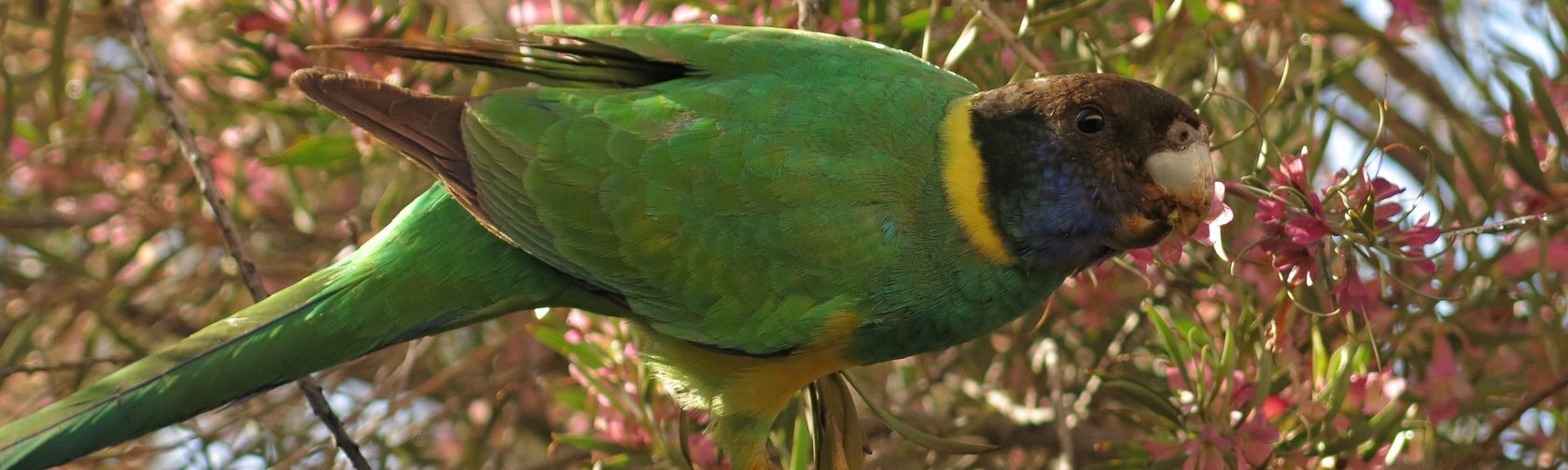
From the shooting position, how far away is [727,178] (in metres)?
1.86

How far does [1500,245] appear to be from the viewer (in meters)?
2.21

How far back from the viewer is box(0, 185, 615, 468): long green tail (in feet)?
6.07

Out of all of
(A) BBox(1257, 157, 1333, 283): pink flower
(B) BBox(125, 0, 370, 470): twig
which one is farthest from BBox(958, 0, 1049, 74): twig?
(B) BBox(125, 0, 370, 470): twig

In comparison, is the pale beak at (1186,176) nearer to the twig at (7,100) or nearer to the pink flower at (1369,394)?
the pink flower at (1369,394)

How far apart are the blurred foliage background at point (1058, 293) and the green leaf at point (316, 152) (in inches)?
0.4

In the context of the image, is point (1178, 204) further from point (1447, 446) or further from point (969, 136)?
point (1447, 446)

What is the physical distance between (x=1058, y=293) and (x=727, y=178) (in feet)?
2.73

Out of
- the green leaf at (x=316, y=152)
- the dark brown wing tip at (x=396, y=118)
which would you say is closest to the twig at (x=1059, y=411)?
the dark brown wing tip at (x=396, y=118)

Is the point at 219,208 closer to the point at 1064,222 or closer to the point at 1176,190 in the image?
the point at 1064,222

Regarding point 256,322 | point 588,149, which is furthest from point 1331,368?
point 256,322

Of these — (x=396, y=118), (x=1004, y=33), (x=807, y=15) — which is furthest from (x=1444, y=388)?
(x=396, y=118)

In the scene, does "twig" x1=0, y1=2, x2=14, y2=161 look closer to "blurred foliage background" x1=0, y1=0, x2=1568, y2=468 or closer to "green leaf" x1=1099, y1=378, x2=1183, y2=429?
"blurred foliage background" x1=0, y1=0, x2=1568, y2=468

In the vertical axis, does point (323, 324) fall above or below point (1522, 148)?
above

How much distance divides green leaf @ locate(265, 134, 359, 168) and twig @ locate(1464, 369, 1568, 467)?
6.19 feet
